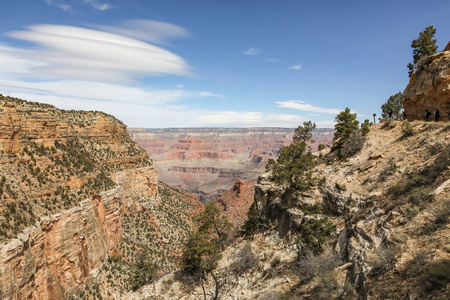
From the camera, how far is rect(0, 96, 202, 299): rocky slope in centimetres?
2406

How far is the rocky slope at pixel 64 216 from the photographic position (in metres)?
24.1

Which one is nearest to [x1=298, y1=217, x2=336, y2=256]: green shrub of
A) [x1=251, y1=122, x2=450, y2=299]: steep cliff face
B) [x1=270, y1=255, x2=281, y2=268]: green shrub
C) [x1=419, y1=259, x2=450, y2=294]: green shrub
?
[x1=251, y1=122, x2=450, y2=299]: steep cliff face

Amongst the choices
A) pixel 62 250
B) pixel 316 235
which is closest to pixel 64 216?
pixel 62 250

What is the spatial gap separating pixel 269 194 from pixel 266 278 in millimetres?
13239

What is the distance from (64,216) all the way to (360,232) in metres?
32.7

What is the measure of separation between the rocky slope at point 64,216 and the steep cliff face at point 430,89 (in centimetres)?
4447

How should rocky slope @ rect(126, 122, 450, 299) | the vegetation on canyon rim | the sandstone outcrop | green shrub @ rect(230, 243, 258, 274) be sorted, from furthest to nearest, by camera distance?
1. the sandstone outcrop
2. green shrub @ rect(230, 243, 258, 274)
3. the vegetation on canyon rim
4. rocky slope @ rect(126, 122, 450, 299)

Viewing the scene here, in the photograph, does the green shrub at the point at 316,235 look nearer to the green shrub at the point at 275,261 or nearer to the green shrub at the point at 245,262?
the green shrub at the point at 275,261

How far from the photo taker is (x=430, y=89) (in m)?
24.6

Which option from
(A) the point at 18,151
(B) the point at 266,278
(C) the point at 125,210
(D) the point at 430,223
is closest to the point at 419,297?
(D) the point at 430,223

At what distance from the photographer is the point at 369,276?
→ 984cm

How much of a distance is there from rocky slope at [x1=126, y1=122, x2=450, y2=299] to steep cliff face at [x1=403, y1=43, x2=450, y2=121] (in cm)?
270

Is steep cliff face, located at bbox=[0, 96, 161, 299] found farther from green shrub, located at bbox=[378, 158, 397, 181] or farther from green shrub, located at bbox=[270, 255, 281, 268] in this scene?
green shrub, located at bbox=[378, 158, 397, 181]

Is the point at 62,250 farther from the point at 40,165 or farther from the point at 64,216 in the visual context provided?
the point at 40,165
